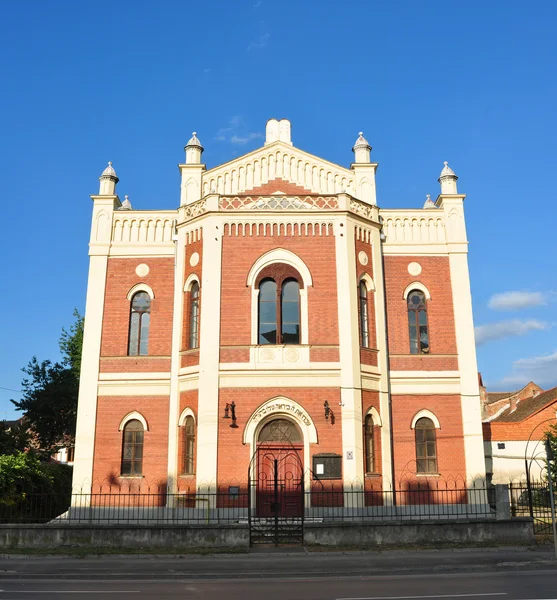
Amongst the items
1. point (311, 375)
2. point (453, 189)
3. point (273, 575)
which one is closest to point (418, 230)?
point (453, 189)

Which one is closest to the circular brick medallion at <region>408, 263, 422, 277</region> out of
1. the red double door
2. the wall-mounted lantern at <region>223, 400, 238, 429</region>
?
the red double door

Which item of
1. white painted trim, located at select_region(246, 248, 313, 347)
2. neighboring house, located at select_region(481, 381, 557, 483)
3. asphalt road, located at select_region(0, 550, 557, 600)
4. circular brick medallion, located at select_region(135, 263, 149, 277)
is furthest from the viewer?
neighboring house, located at select_region(481, 381, 557, 483)

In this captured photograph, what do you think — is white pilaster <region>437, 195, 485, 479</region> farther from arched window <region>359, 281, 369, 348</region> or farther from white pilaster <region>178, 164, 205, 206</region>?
white pilaster <region>178, 164, 205, 206</region>

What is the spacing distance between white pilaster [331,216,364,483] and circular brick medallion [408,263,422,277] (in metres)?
3.00

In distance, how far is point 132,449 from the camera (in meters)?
22.1

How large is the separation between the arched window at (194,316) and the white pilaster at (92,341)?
352cm

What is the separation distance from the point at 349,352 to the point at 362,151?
8227 millimetres

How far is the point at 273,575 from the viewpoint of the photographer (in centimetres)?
1337

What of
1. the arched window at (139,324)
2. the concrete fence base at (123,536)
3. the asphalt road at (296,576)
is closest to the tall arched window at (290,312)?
the arched window at (139,324)

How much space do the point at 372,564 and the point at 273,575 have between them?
8.30ft

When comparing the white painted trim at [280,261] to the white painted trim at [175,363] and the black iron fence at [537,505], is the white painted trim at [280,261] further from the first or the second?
the black iron fence at [537,505]

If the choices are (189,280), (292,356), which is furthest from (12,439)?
(292,356)

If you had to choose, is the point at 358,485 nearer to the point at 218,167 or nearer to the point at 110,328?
the point at 110,328

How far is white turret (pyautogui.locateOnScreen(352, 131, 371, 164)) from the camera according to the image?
24.0 metres
